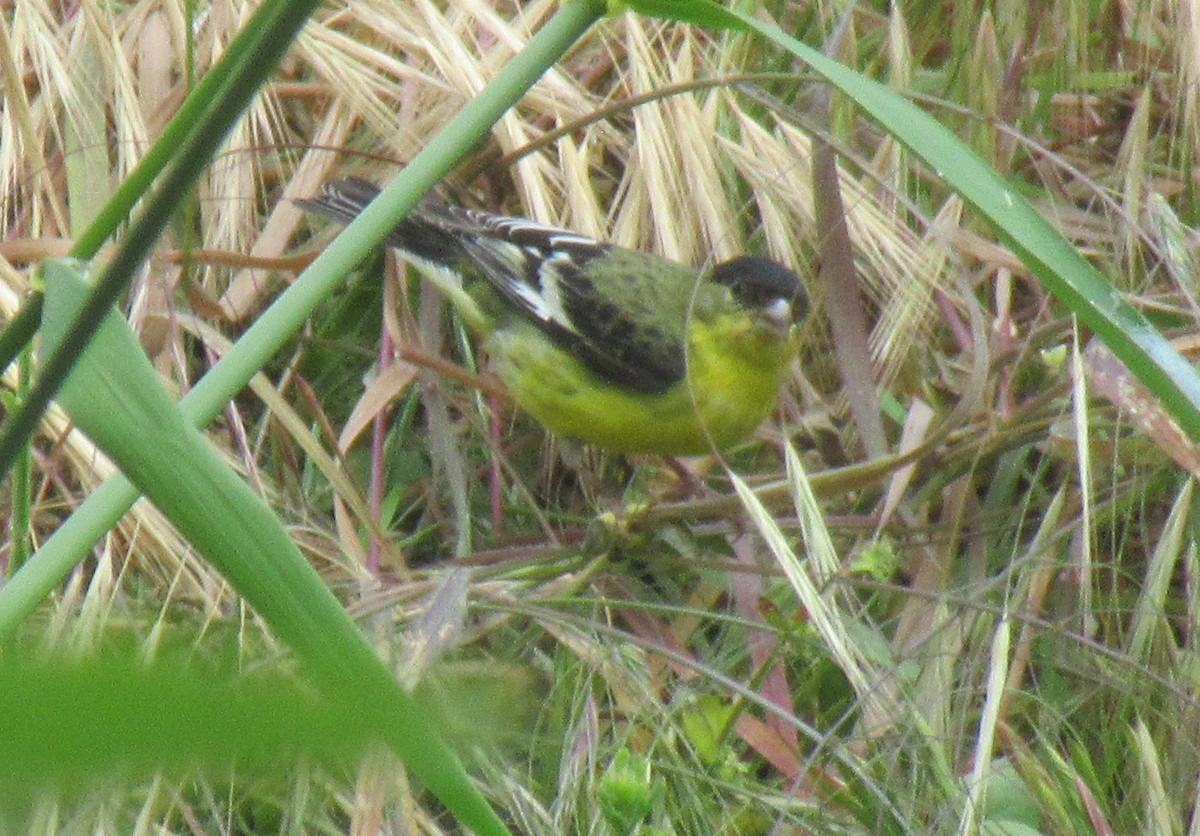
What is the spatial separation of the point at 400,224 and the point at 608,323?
77cm

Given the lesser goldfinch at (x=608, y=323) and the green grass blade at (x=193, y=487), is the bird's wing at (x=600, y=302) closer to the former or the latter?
the lesser goldfinch at (x=608, y=323)

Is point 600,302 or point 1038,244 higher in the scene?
point 1038,244

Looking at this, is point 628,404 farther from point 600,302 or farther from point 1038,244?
point 1038,244

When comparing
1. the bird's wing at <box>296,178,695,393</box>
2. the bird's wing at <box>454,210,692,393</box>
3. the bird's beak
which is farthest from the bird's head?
the bird's wing at <box>454,210,692,393</box>

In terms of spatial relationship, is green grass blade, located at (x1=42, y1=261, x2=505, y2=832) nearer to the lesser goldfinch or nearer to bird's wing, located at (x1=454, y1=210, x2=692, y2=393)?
the lesser goldfinch

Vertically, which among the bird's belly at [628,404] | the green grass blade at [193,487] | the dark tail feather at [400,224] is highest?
the green grass blade at [193,487]

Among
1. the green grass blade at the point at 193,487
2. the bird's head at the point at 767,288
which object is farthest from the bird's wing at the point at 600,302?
the green grass blade at the point at 193,487

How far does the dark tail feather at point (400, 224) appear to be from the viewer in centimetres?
306

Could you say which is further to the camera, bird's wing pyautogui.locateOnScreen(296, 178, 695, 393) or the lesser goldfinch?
bird's wing pyautogui.locateOnScreen(296, 178, 695, 393)

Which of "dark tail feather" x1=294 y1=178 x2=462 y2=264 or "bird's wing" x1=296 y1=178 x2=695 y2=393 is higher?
"dark tail feather" x1=294 y1=178 x2=462 y2=264

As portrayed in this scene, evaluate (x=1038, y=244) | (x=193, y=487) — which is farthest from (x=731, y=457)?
(x=193, y=487)

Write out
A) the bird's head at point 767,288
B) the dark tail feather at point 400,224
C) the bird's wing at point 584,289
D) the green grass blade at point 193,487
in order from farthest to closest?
the bird's wing at point 584,289
the bird's head at point 767,288
the dark tail feather at point 400,224
the green grass blade at point 193,487

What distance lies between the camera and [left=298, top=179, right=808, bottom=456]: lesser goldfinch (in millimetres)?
3508

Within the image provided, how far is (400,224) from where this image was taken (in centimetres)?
352
